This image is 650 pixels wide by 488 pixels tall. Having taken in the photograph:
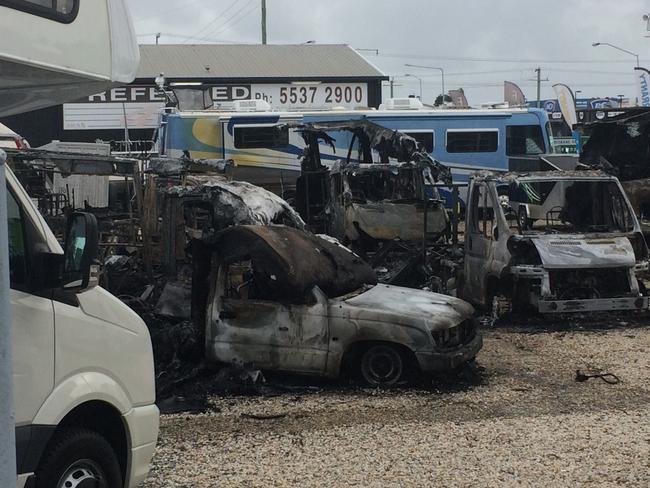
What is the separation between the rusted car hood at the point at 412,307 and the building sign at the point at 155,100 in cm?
2629

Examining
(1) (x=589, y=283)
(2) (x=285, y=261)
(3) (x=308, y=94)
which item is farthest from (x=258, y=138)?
(3) (x=308, y=94)

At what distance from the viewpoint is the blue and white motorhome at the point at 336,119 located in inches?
804

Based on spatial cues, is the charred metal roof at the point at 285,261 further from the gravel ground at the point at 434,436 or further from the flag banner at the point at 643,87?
the flag banner at the point at 643,87

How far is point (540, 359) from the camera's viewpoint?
8.75 metres

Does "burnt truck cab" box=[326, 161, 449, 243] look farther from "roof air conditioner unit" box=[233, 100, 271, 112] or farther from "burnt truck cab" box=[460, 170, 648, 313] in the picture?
"roof air conditioner unit" box=[233, 100, 271, 112]

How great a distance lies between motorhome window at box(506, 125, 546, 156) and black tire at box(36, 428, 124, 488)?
18.3 meters

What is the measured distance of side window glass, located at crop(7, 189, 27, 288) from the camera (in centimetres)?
370

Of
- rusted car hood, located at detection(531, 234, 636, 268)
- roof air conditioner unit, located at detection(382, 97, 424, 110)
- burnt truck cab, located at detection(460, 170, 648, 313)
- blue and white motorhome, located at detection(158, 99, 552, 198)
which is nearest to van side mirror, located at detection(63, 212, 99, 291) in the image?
burnt truck cab, located at detection(460, 170, 648, 313)

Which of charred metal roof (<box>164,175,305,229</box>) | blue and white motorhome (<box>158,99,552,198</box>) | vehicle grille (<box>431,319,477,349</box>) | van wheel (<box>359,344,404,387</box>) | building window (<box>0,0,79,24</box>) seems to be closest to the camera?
building window (<box>0,0,79,24</box>)

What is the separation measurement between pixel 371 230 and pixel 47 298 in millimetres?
8521

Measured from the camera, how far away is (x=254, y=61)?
40.6 meters

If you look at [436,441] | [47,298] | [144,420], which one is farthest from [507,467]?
[47,298]

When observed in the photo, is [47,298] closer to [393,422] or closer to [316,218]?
[393,422]

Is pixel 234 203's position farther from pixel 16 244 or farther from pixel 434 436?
pixel 16 244
